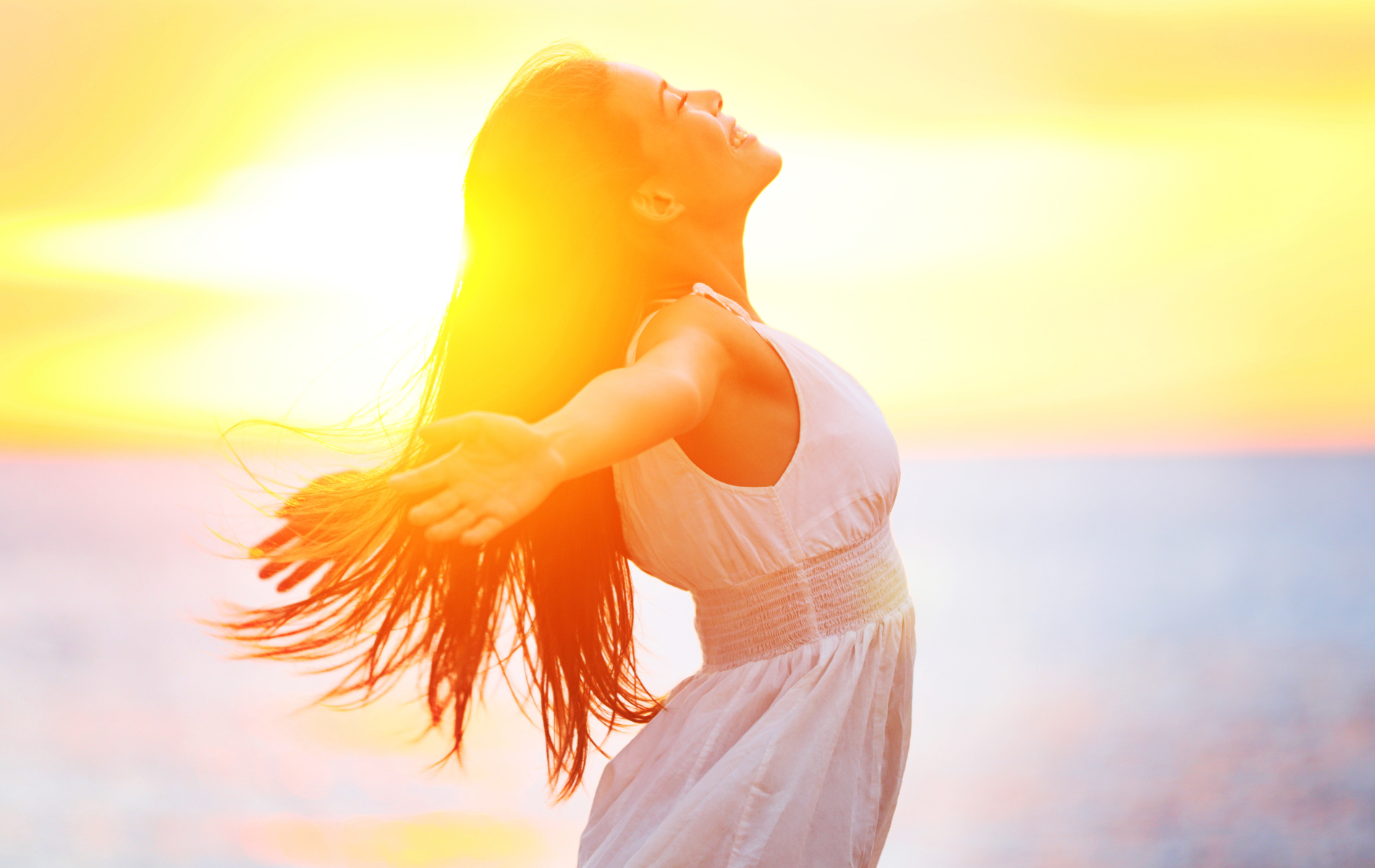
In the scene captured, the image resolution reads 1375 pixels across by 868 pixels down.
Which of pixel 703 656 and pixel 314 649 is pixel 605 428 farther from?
pixel 314 649

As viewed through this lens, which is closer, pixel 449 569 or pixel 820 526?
pixel 820 526

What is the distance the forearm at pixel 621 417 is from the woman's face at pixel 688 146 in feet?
1.43

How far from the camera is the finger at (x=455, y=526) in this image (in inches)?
31.5

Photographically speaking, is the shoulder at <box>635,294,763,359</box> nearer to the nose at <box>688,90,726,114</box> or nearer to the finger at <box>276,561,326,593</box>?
the nose at <box>688,90,726,114</box>

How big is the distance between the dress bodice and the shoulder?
0.03 m

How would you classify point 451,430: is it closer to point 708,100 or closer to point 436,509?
point 436,509

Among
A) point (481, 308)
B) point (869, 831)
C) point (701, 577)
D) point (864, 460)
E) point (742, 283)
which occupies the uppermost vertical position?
point (742, 283)

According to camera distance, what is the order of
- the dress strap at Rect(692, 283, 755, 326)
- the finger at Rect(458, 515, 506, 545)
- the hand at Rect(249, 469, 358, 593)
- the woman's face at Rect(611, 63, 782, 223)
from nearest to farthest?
the finger at Rect(458, 515, 506, 545) → the dress strap at Rect(692, 283, 755, 326) → the woman's face at Rect(611, 63, 782, 223) → the hand at Rect(249, 469, 358, 593)

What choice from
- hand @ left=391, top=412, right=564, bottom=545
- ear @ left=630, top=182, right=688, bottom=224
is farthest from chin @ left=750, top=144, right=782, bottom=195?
hand @ left=391, top=412, right=564, bottom=545

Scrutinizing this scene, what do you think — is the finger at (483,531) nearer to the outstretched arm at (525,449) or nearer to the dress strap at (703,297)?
the outstretched arm at (525,449)

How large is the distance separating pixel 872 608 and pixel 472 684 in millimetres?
609

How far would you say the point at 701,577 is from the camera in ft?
4.23

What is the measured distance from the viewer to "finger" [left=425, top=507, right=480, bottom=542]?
799 millimetres

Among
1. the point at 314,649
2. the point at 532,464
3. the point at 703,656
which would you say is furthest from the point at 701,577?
the point at 314,649
